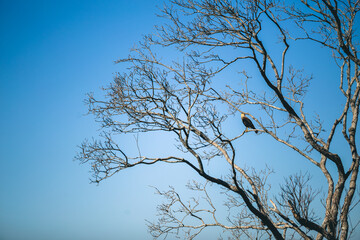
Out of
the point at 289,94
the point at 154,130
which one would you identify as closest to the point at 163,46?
the point at 154,130

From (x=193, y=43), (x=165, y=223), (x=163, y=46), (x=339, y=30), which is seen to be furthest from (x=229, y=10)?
(x=165, y=223)

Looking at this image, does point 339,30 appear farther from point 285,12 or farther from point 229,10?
point 229,10

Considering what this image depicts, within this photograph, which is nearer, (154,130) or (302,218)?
(302,218)

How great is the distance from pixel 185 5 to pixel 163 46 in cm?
106

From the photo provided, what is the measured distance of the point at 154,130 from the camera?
4949 mm

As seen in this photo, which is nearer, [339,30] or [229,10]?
[339,30]

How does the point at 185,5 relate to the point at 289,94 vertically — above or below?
above

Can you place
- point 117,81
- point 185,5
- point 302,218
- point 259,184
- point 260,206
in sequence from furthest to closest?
1. point 259,184
2. point 185,5
3. point 117,81
4. point 260,206
5. point 302,218

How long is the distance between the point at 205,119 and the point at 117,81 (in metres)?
2.09

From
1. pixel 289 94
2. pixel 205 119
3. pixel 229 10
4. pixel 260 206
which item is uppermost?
pixel 229 10

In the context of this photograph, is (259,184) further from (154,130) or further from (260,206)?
(154,130)

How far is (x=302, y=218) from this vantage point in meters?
4.12

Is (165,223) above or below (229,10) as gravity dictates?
below

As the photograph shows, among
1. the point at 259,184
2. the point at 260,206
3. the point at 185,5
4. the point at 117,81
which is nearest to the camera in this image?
the point at 260,206
